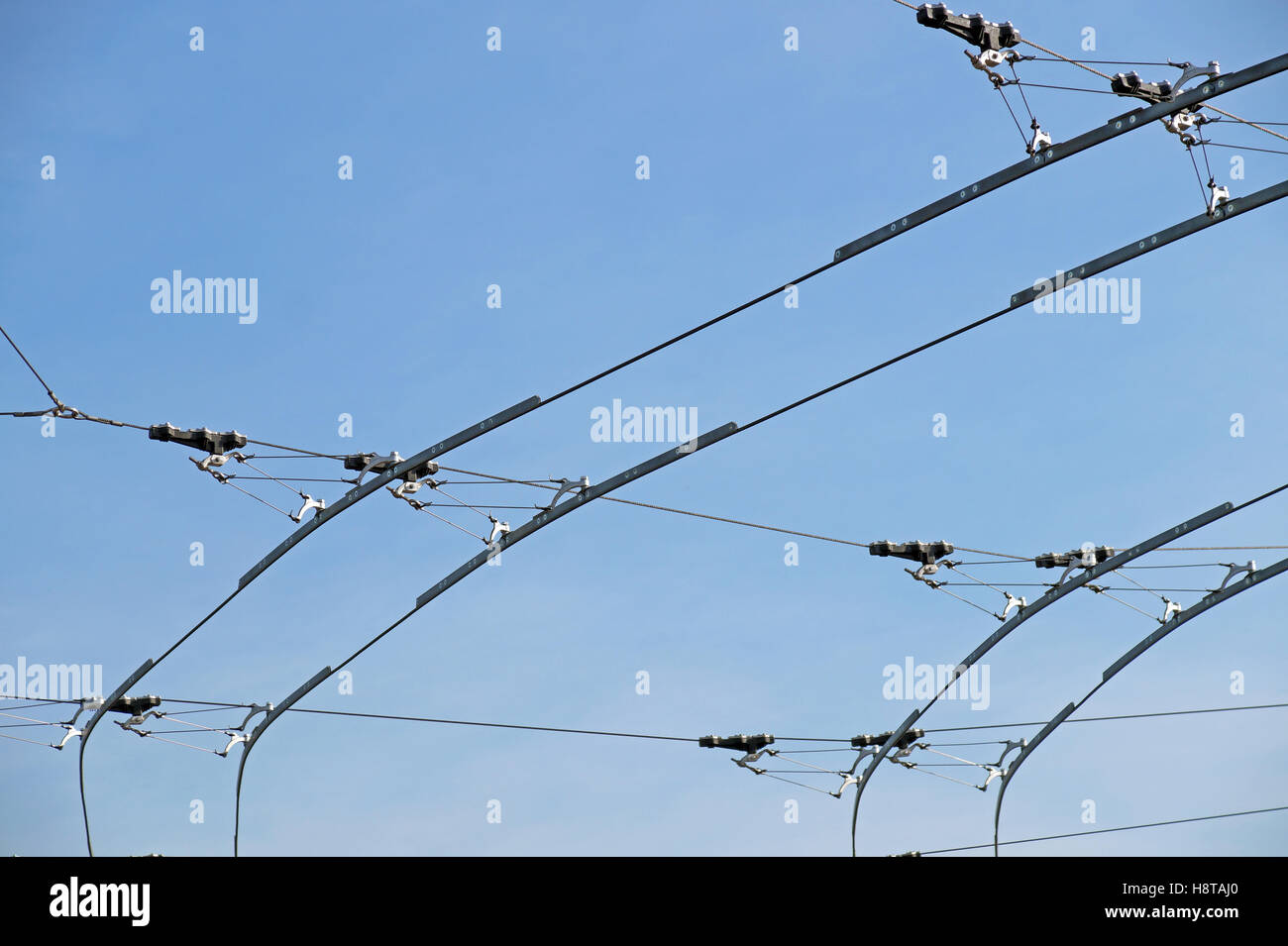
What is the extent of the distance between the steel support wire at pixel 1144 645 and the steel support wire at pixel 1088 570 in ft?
6.66

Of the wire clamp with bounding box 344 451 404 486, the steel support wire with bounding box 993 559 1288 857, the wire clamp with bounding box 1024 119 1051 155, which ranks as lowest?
the steel support wire with bounding box 993 559 1288 857

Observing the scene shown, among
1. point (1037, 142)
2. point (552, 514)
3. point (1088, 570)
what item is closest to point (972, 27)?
point (1037, 142)

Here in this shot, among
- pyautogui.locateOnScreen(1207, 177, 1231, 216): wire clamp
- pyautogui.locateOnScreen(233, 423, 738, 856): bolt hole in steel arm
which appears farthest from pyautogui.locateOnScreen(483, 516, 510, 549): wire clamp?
pyautogui.locateOnScreen(1207, 177, 1231, 216): wire clamp

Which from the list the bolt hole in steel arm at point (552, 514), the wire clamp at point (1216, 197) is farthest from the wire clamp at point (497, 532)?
the wire clamp at point (1216, 197)

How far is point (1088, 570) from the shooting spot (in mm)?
28719

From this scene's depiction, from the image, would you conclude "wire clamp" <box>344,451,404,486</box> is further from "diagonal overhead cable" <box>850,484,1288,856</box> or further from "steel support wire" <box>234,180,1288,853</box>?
"diagonal overhead cable" <box>850,484,1288,856</box>

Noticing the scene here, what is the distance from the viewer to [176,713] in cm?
3184

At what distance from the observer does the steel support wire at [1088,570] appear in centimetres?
1812

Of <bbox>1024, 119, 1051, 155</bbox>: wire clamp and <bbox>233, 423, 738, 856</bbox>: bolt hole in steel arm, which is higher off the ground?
<bbox>1024, 119, 1051, 155</bbox>: wire clamp

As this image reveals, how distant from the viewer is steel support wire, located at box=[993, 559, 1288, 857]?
27.6 metres

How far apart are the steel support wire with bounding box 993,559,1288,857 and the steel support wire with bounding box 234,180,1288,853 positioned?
2031 mm

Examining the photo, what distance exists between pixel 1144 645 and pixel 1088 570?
237cm

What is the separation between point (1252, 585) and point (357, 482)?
53.6ft

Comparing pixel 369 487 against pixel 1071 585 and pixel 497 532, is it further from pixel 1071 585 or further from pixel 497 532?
pixel 1071 585
